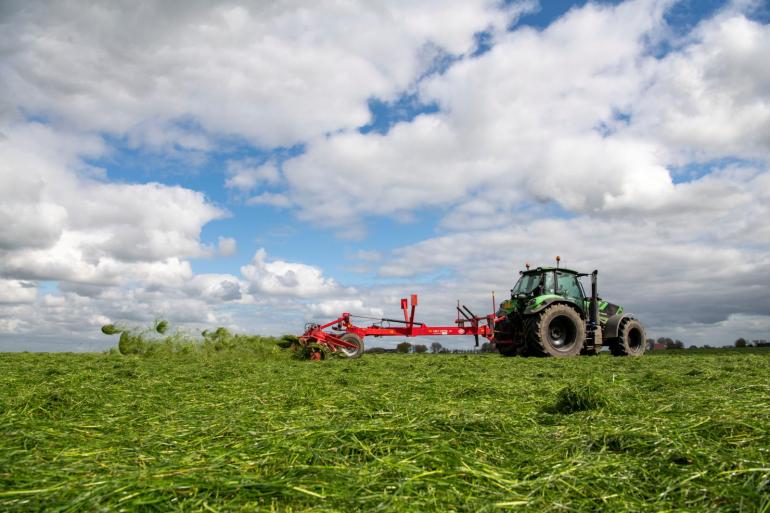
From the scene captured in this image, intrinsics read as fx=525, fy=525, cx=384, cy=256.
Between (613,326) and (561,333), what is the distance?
2.01 metres

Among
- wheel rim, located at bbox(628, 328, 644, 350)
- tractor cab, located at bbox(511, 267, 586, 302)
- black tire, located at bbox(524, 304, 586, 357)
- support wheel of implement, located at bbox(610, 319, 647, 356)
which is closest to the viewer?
black tire, located at bbox(524, 304, 586, 357)

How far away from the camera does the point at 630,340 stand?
1540 centimetres

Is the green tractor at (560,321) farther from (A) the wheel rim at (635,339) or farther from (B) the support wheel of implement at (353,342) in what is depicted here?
(B) the support wheel of implement at (353,342)

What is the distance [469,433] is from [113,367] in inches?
297

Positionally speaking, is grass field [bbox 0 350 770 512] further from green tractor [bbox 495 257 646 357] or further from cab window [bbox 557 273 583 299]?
cab window [bbox 557 273 583 299]

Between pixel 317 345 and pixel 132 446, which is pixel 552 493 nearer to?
pixel 132 446

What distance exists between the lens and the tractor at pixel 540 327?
13.1 meters

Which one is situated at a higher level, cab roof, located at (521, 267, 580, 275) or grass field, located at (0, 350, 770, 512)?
cab roof, located at (521, 267, 580, 275)

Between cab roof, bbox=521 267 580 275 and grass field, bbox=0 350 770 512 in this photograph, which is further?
cab roof, bbox=521 267 580 275

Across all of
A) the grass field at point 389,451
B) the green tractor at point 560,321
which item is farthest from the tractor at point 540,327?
the grass field at point 389,451

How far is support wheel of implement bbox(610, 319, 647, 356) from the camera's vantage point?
14469 millimetres

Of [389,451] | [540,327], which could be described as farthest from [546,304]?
[389,451]

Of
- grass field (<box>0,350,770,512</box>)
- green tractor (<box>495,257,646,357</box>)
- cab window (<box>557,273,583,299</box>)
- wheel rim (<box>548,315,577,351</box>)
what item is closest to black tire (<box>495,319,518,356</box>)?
green tractor (<box>495,257,646,357</box>)

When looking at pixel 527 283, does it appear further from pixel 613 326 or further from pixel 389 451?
pixel 389 451
